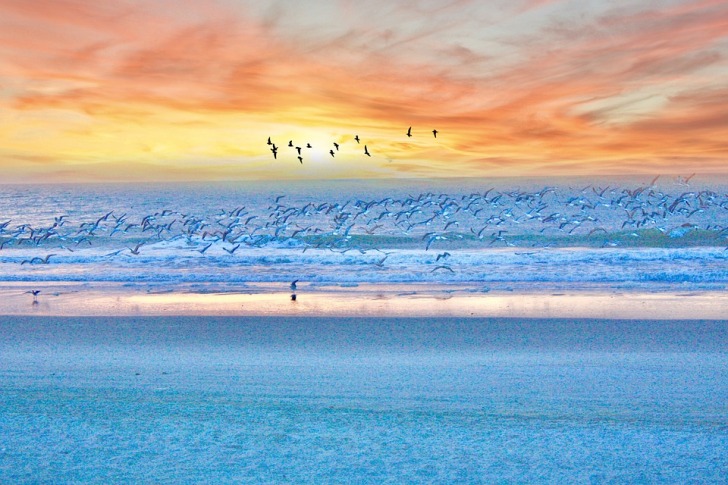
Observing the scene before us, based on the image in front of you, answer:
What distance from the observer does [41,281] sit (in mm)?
19359

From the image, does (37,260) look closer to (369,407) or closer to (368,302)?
(368,302)

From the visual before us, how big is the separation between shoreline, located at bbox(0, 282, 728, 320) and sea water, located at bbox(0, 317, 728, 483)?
207 cm

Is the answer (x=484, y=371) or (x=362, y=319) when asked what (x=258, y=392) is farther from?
(x=362, y=319)

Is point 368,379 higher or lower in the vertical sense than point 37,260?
lower

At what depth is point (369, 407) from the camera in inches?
272

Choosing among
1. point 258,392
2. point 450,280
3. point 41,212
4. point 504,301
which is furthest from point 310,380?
point 41,212

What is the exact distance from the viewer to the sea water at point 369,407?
5.43 metres

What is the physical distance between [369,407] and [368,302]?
787 cm

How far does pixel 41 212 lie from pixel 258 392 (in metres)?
68.8

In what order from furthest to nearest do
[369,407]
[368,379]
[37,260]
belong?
[37,260], [368,379], [369,407]

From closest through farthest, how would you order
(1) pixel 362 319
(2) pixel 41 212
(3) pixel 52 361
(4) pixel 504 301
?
(3) pixel 52 361, (1) pixel 362 319, (4) pixel 504 301, (2) pixel 41 212

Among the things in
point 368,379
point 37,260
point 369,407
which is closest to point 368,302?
point 368,379

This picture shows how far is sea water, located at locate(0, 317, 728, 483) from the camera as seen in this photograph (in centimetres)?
543

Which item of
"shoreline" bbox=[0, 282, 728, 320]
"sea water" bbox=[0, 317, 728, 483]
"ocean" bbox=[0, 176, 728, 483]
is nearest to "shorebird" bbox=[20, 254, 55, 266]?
"ocean" bbox=[0, 176, 728, 483]
